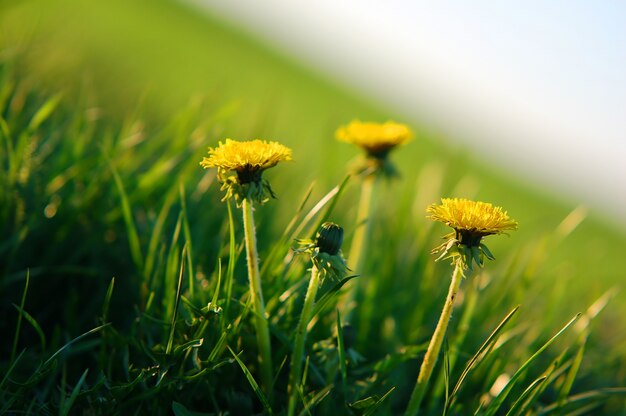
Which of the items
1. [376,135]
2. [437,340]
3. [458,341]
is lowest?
[458,341]

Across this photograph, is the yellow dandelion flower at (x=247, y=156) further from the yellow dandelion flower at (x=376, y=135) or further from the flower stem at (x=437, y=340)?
the yellow dandelion flower at (x=376, y=135)

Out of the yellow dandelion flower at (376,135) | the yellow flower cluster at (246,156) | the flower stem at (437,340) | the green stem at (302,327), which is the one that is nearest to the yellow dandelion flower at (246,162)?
the yellow flower cluster at (246,156)

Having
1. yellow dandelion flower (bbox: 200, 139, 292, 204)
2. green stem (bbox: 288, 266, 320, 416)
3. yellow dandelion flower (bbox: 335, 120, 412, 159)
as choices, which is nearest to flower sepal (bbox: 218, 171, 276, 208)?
yellow dandelion flower (bbox: 200, 139, 292, 204)

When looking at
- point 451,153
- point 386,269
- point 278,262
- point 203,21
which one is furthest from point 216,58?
point 278,262

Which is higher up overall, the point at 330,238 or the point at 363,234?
the point at 330,238

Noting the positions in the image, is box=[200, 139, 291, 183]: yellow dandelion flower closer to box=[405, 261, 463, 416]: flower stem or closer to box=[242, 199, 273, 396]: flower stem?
box=[242, 199, 273, 396]: flower stem

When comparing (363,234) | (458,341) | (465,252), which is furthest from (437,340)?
(363,234)

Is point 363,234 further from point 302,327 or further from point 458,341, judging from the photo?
point 302,327
